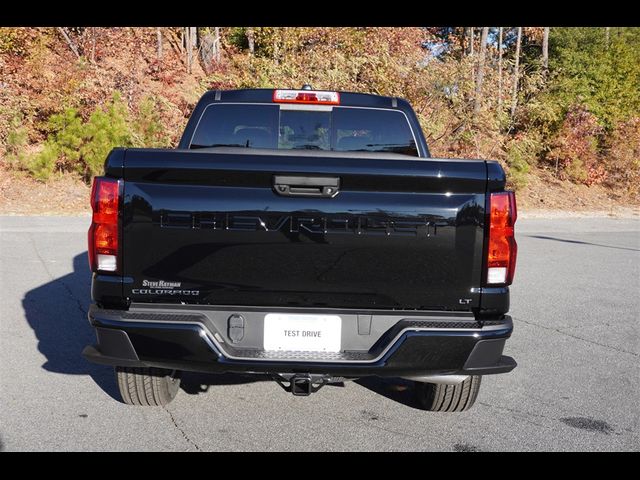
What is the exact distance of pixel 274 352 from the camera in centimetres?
317

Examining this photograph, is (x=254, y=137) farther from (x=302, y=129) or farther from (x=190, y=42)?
(x=190, y=42)

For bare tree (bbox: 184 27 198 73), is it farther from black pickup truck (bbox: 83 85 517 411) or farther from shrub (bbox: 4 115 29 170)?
black pickup truck (bbox: 83 85 517 411)

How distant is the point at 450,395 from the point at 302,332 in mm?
1327

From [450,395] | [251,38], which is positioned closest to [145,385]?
[450,395]

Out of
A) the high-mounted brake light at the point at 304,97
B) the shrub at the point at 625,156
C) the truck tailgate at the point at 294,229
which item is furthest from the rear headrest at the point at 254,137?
the shrub at the point at 625,156

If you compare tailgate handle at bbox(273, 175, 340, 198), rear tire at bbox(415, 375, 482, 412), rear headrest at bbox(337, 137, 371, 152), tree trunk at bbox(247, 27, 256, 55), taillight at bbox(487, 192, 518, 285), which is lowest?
rear tire at bbox(415, 375, 482, 412)

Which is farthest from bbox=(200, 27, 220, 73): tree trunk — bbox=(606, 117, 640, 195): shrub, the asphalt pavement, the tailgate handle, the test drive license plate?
the test drive license plate

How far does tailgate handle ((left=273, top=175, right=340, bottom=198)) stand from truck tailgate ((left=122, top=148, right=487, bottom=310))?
0.01 m

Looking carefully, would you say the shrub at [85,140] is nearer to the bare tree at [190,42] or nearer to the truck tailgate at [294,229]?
the bare tree at [190,42]

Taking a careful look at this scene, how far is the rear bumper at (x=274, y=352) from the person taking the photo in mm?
3131

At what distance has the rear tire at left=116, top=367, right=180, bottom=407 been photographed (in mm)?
3834

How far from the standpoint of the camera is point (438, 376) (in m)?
3.34
